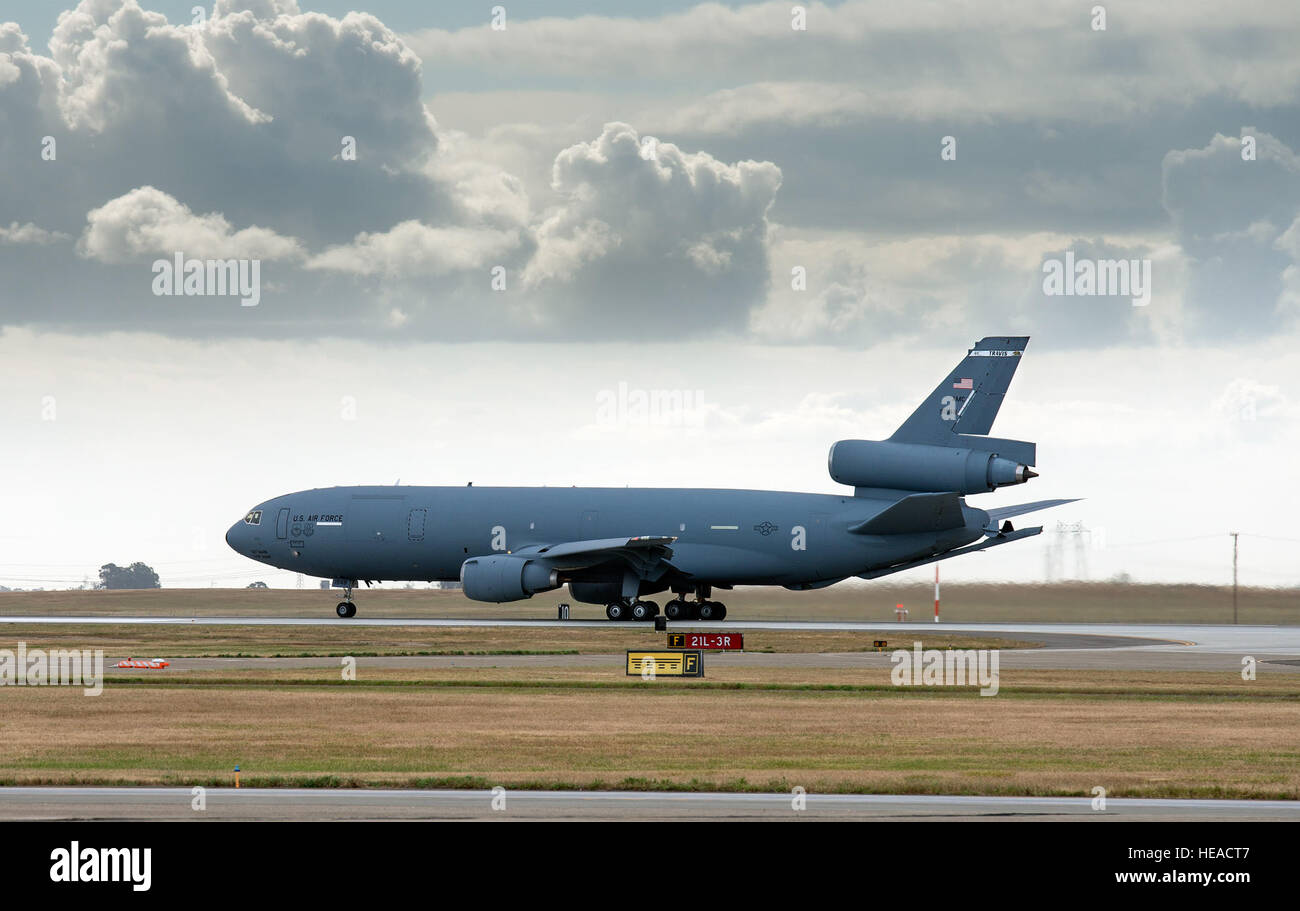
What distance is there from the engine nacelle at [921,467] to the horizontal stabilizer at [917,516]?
1262 mm

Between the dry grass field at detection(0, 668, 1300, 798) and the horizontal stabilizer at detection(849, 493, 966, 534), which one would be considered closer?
the dry grass field at detection(0, 668, 1300, 798)

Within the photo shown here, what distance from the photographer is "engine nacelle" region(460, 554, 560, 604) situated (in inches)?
2488

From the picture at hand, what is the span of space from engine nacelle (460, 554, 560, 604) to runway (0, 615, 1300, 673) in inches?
56.0

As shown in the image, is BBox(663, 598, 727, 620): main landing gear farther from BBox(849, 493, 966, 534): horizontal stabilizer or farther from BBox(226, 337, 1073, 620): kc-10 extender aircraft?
BBox(849, 493, 966, 534): horizontal stabilizer

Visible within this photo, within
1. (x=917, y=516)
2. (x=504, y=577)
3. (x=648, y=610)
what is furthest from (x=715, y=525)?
(x=504, y=577)

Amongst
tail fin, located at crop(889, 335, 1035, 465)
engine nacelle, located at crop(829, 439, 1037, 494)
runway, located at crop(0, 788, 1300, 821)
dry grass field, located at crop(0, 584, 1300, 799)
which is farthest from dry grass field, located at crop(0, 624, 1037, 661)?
runway, located at crop(0, 788, 1300, 821)

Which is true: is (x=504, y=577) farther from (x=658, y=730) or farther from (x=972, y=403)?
(x=658, y=730)

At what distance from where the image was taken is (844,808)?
19.6 metres

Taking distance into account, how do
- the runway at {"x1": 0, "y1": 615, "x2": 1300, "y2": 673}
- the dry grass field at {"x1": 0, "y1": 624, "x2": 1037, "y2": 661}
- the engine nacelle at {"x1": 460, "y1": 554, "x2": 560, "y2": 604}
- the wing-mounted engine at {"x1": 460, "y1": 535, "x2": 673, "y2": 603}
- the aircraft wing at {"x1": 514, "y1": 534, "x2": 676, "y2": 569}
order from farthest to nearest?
the engine nacelle at {"x1": 460, "y1": 554, "x2": 560, "y2": 604}, the wing-mounted engine at {"x1": 460, "y1": 535, "x2": 673, "y2": 603}, the aircraft wing at {"x1": 514, "y1": 534, "x2": 676, "y2": 569}, the dry grass field at {"x1": 0, "y1": 624, "x2": 1037, "y2": 661}, the runway at {"x1": 0, "y1": 615, "x2": 1300, "y2": 673}

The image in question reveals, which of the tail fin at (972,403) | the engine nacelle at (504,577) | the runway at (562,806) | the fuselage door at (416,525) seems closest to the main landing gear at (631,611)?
the engine nacelle at (504,577)

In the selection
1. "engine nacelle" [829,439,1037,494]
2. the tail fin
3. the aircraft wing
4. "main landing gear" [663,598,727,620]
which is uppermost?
the tail fin

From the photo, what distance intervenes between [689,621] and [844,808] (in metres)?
46.8

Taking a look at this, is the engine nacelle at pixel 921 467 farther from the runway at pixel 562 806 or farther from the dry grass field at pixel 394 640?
the runway at pixel 562 806
